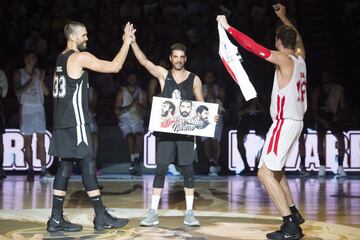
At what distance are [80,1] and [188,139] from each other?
930 cm

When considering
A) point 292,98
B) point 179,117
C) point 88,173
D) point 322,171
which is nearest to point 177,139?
point 179,117

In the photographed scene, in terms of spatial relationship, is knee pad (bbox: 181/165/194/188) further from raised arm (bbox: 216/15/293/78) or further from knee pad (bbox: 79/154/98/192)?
raised arm (bbox: 216/15/293/78)

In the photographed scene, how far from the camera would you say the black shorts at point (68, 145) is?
24.4 feet

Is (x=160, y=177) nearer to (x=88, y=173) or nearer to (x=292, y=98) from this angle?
(x=88, y=173)

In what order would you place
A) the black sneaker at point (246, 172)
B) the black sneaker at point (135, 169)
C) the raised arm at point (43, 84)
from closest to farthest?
the raised arm at point (43, 84), the black sneaker at point (135, 169), the black sneaker at point (246, 172)

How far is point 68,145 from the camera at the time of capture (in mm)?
7426

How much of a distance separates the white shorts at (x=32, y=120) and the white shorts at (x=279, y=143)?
6068 mm

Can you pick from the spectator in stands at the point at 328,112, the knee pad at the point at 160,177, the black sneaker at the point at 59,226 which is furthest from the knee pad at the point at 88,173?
the spectator in stands at the point at 328,112

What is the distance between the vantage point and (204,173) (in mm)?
13680

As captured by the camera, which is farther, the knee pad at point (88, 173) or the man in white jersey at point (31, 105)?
the man in white jersey at point (31, 105)

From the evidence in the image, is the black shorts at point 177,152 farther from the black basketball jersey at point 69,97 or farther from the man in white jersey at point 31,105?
the man in white jersey at point 31,105

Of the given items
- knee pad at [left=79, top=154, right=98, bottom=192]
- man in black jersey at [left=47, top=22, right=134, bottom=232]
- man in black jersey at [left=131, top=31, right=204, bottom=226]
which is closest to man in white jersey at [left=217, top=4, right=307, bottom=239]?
man in black jersey at [left=131, top=31, right=204, bottom=226]

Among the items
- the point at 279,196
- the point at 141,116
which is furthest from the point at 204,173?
the point at 279,196

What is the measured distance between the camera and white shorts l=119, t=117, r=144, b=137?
1334 cm
